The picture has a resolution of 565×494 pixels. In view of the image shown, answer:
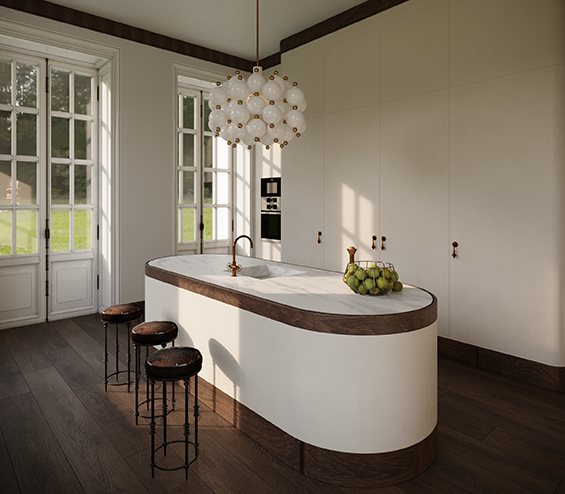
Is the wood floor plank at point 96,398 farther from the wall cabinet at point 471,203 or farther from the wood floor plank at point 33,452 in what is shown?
the wall cabinet at point 471,203

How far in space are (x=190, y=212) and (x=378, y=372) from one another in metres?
4.14

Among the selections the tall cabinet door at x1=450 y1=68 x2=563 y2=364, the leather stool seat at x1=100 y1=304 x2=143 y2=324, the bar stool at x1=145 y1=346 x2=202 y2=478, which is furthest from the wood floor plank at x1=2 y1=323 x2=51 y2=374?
the tall cabinet door at x1=450 y1=68 x2=563 y2=364

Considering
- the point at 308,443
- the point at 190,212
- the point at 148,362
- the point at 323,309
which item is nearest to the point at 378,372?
→ the point at 323,309

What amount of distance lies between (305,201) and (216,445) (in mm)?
3083

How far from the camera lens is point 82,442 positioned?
2.35m

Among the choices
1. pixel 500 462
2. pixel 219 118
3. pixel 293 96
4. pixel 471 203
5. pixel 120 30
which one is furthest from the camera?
pixel 120 30

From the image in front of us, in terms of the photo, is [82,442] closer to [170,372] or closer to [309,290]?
[170,372]

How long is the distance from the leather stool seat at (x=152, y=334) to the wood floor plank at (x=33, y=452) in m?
0.69

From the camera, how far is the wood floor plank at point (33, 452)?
200 centimetres

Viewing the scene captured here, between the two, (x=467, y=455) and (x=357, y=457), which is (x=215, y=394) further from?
(x=467, y=455)

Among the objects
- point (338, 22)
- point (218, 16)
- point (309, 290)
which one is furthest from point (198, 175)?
point (309, 290)

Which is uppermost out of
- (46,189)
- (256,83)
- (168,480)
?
(256,83)

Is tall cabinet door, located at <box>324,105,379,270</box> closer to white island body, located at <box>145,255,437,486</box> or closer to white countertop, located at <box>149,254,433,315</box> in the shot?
white countertop, located at <box>149,254,433,315</box>

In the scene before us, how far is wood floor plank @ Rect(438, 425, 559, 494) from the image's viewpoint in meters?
2.00
